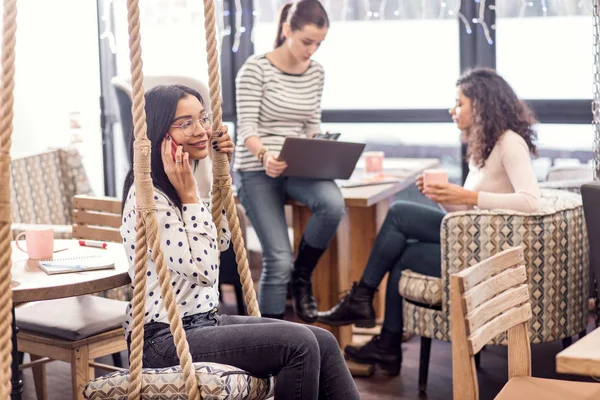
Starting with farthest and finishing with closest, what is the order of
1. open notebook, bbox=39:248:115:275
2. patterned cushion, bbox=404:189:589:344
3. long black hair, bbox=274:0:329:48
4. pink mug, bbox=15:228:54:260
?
1. long black hair, bbox=274:0:329:48
2. patterned cushion, bbox=404:189:589:344
3. pink mug, bbox=15:228:54:260
4. open notebook, bbox=39:248:115:275

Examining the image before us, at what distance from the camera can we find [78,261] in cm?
256

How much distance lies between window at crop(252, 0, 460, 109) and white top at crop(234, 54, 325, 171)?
1.47 meters

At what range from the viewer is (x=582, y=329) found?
11.2ft

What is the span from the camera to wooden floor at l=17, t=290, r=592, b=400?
11.0ft

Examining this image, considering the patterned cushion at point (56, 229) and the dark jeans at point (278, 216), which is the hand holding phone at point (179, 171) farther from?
the patterned cushion at point (56, 229)

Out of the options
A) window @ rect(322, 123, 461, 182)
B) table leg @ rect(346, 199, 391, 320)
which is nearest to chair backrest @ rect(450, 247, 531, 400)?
table leg @ rect(346, 199, 391, 320)

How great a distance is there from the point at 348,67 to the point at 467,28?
0.73m

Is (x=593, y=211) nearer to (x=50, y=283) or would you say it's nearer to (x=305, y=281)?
(x=305, y=281)

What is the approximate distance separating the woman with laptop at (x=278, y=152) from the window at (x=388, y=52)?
1517 millimetres

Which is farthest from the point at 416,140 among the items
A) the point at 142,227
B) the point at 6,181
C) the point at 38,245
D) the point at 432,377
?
the point at 6,181

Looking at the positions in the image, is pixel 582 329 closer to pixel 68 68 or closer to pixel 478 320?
pixel 478 320

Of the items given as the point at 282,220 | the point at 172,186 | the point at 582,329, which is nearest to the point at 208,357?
the point at 172,186

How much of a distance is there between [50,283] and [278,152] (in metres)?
1.43

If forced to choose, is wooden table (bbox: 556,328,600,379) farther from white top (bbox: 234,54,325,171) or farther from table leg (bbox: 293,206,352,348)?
table leg (bbox: 293,206,352,348)
